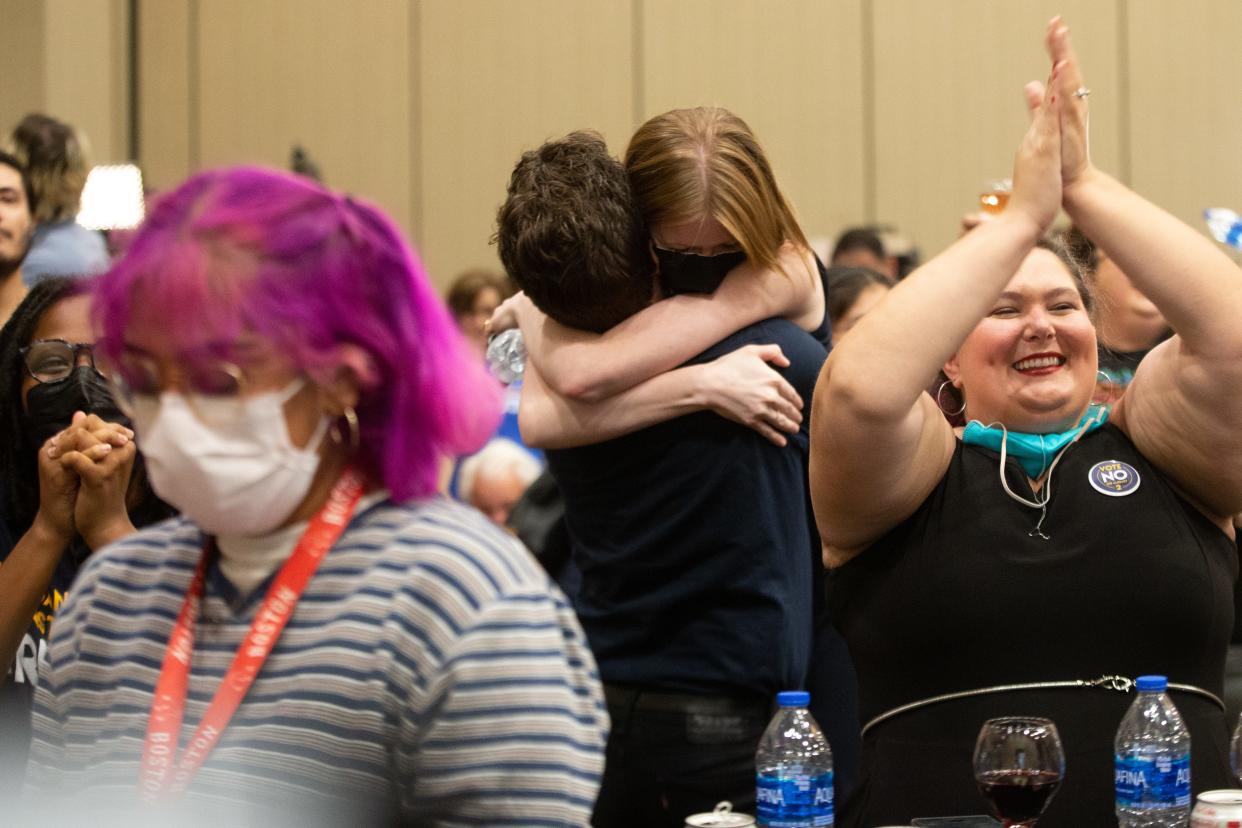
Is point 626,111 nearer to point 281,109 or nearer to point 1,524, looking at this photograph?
point 281,109

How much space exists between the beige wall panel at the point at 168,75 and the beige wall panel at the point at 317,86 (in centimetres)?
9

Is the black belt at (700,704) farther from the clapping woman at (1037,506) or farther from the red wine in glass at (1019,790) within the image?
the red wine in glass at (1019,790)

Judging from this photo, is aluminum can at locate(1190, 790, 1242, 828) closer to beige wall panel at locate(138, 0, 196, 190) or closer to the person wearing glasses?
the person wearing glasses

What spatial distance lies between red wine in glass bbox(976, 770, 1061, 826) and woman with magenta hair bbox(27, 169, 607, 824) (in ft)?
2.34

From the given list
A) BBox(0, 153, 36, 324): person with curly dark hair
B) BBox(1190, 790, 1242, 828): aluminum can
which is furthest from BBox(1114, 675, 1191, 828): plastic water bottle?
BBox(0, 153, 36, 324): person with curly dark hair

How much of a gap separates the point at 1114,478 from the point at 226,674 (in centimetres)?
136

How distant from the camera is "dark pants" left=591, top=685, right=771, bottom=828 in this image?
221cm

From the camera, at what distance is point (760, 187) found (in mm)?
2271

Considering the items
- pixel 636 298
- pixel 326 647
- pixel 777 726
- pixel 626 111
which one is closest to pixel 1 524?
pixel 636 298

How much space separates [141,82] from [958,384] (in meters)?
5.84

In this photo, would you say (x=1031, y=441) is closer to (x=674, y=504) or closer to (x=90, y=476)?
(x=674, y=504)

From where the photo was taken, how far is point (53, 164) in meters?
4.83

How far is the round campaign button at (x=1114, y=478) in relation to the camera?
2148mm

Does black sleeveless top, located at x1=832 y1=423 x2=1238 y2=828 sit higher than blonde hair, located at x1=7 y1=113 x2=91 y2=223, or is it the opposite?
blonde hair, located at x1=7 y1=113 x2=91 y2=223
